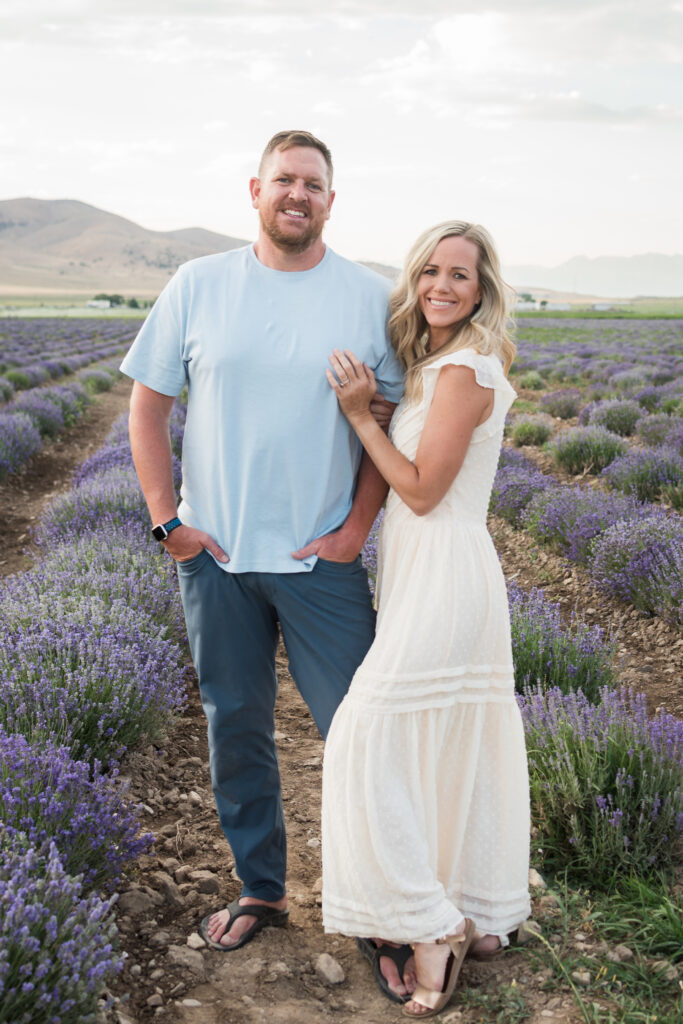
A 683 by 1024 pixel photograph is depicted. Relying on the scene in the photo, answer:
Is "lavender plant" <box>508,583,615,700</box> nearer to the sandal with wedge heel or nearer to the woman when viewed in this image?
the woman

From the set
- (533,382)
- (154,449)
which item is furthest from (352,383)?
(533,382)

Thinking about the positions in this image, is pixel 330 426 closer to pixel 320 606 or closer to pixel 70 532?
pixel 320 606

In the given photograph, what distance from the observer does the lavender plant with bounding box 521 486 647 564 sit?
20.1 ft

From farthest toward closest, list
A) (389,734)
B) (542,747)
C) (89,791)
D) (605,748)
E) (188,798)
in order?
(188,798) → (542,747) → (605,748) → (89,791) → (389,734)

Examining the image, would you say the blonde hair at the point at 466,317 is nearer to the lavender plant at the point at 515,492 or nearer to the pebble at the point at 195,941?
the pebble at the point at 195,941

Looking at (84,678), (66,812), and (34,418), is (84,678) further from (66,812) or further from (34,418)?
(34,418)

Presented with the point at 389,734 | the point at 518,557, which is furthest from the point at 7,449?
the point at 389,734

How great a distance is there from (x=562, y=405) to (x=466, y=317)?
12.2 m

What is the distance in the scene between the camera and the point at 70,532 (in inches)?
231

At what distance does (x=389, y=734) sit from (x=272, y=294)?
4.08 ft

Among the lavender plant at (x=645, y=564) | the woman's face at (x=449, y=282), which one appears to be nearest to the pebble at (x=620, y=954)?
the woman's face at (x=449, y=282)

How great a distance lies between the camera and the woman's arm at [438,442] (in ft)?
7.59

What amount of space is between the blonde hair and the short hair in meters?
0.37

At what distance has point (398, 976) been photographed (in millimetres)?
2443
